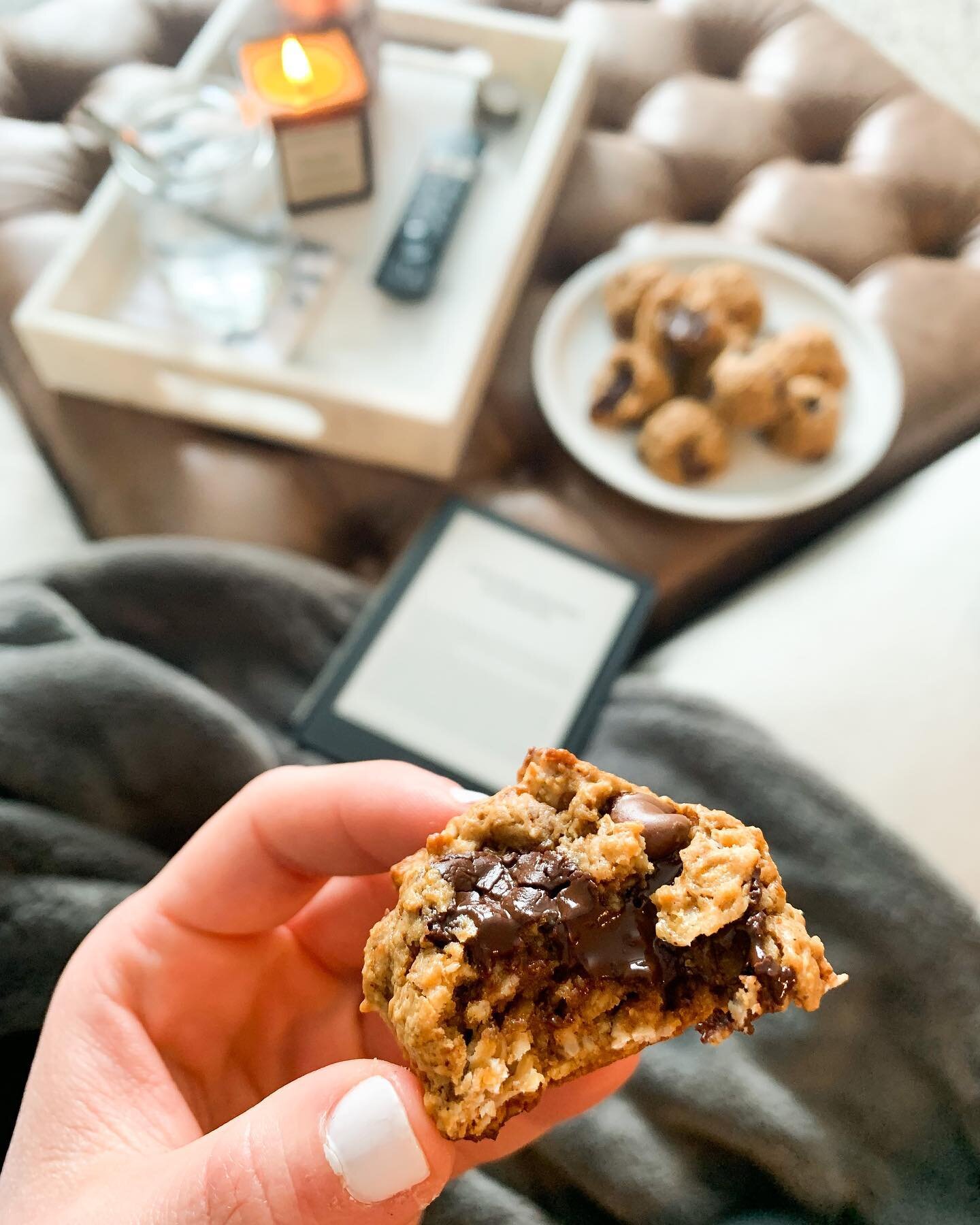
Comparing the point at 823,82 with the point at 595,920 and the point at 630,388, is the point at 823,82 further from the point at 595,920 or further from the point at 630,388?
the point at 595,920

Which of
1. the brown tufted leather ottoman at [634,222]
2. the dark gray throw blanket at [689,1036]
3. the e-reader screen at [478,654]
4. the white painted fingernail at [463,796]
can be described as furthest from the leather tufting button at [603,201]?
the white painted fingernail at [463,796]

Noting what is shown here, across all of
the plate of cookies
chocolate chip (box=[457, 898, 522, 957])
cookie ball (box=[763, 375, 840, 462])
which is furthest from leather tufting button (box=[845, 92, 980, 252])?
chocolate chip (box=[457, 898, 522, 957])

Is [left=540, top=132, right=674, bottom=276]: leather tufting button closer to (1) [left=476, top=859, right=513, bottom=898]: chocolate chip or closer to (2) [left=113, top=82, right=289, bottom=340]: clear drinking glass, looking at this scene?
(2) [left=113, top=82, right=289, bottom=340]: clear drinking glass

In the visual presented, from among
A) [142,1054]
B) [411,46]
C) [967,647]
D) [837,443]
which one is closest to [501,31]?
[411,46]

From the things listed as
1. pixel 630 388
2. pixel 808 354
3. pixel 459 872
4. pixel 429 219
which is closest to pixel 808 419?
pixel 808 354

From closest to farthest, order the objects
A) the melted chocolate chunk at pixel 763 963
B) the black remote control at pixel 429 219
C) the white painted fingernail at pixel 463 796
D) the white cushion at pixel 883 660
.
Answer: the melted chocolate chunk at pixel 763 963, the white painted fingernail at pixel 463 796, the white cushion at pixel 883 660, the black remote control at pixel 429 219

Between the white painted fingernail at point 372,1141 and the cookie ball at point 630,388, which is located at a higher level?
the cookie ball at point 630,388

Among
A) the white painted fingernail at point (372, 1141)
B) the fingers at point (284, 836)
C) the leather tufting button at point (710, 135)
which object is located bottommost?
the fingers at point (284, 836)

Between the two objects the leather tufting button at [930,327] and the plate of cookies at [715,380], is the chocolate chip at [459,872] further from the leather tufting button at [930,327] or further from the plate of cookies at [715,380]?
→ the leather tufting button at [930,327]
